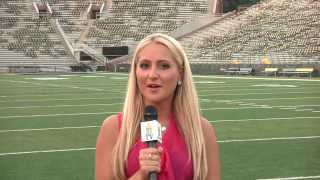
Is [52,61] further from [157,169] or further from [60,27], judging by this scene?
[157,169]

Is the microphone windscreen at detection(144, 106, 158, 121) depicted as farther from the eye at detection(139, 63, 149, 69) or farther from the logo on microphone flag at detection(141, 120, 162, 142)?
the eye at detection(139, 63, 149, 69)

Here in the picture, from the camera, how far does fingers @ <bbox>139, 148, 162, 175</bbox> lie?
2.14m

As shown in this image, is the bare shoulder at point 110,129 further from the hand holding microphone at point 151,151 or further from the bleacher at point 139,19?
the bleacher at point 139,19

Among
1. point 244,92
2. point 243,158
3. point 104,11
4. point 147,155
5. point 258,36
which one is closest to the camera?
point 147,155

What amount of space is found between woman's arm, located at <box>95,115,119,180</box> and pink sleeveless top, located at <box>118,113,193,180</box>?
10 centimetres

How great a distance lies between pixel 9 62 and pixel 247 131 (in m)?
36.5

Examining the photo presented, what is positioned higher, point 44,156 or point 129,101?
point 129,101

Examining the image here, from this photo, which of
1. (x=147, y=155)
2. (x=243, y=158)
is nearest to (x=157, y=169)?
(x=147, y=155)

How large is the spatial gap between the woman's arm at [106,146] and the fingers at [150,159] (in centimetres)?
29

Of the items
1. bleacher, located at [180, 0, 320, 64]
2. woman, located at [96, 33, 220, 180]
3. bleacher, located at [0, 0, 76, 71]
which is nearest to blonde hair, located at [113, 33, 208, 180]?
woman, located at [96, 33, 220, 180]

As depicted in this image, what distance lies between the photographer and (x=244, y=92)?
66.2 feet

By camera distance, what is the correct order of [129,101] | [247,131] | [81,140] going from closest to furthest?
[129,101]
[81,140]
[247,131]

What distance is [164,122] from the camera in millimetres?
2451

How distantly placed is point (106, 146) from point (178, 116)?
28 centimetres
